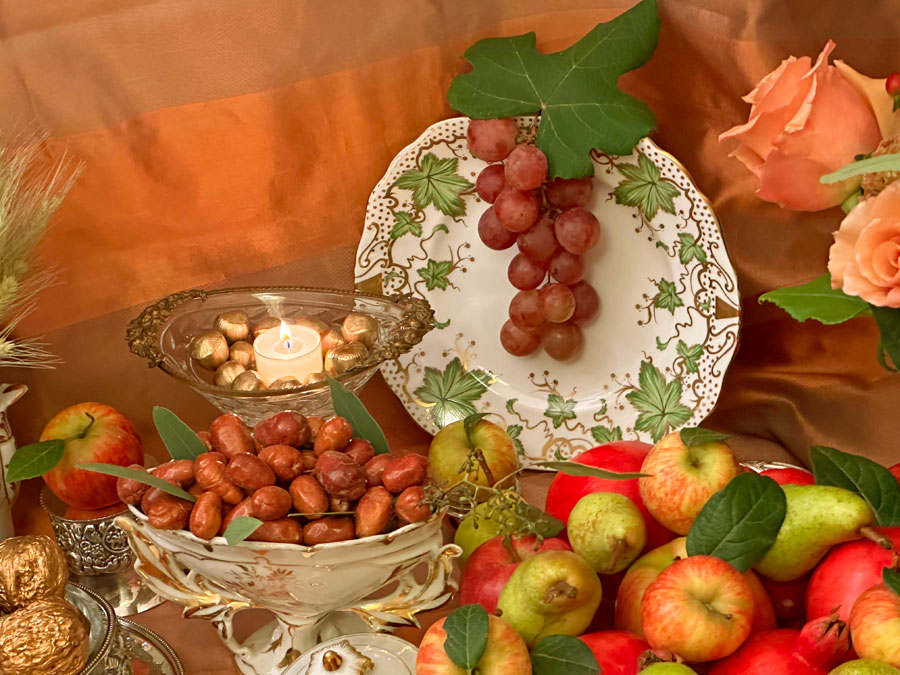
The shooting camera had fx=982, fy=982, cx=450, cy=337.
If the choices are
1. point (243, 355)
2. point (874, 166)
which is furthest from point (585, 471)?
point (243, 355)

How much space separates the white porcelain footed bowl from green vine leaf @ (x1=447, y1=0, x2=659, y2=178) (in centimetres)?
36

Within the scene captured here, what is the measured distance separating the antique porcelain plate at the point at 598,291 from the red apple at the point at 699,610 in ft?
1.21

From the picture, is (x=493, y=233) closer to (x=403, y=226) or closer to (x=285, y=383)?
(x=403, y=226)

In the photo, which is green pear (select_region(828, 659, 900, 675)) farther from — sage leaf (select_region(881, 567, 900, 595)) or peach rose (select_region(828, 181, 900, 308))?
peach rose (select_region(828, 181, 900, 308))

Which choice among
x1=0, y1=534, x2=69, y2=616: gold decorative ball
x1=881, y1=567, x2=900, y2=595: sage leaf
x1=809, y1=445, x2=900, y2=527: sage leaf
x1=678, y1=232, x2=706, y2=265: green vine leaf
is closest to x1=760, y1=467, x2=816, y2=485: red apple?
x1=809, y1=445, x2=900, y2=527: sage leaf

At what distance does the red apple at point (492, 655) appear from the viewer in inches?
20.6

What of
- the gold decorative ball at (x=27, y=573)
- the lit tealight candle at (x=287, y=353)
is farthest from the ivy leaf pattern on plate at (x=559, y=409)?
the gold decorative ball at (x=27, y=573)

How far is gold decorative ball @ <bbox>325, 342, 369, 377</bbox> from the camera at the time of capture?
31.6 inches

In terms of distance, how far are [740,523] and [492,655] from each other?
0.16m

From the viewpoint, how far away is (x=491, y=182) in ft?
2.79

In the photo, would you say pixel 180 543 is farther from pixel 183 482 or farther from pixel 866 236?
pixel 866 236

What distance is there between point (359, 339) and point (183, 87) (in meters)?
0.27

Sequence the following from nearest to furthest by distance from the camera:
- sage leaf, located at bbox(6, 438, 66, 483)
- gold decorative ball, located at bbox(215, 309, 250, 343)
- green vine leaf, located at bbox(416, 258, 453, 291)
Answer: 1. sage leaf, located at bbox(6, 438, 66, 483)
2. gold decorative ball, located at bbox(215, 309, 250, 343)
3. green vine leaf, located at bbox(416, 258, 453, 291)

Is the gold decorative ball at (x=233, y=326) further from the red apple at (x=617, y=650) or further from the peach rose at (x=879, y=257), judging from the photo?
the peach rose at (x=879, y=257)
